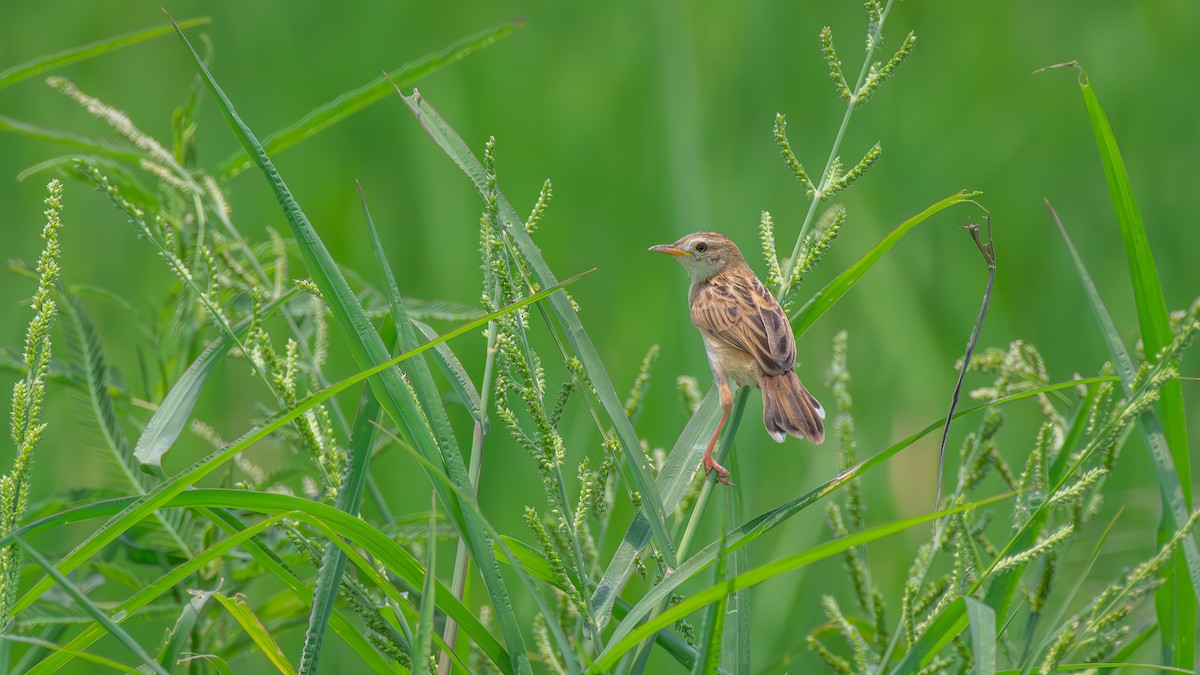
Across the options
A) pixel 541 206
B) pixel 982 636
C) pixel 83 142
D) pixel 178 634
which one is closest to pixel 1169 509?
pixel 982 636

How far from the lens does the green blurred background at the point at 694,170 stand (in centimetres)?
481

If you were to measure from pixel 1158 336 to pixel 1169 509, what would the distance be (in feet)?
1.00

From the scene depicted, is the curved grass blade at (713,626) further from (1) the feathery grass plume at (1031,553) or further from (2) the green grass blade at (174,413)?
(2) the green grass blade at (174,413)

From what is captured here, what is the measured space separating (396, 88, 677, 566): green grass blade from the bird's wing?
535mm

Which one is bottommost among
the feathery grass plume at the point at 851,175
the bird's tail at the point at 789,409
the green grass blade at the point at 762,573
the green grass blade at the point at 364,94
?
the bird's tail at the point at 789,409

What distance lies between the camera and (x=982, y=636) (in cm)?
157

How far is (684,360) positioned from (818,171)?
4.92 feet

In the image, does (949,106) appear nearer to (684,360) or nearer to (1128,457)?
(1128,457)

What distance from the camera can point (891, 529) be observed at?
1.51 meters

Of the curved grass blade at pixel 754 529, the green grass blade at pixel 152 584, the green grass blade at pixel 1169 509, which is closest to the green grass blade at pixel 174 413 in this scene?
the green grass blade at pixel 152 584

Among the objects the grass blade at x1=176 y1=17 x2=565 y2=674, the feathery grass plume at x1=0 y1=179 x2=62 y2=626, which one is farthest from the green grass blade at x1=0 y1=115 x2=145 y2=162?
the grass blade at x1=176 y1=17 x2=565 y2=674

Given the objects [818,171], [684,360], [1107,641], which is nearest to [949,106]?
[818,171]

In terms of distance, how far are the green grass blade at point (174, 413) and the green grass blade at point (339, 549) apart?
0.75 feet

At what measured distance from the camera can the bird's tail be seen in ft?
9.21
